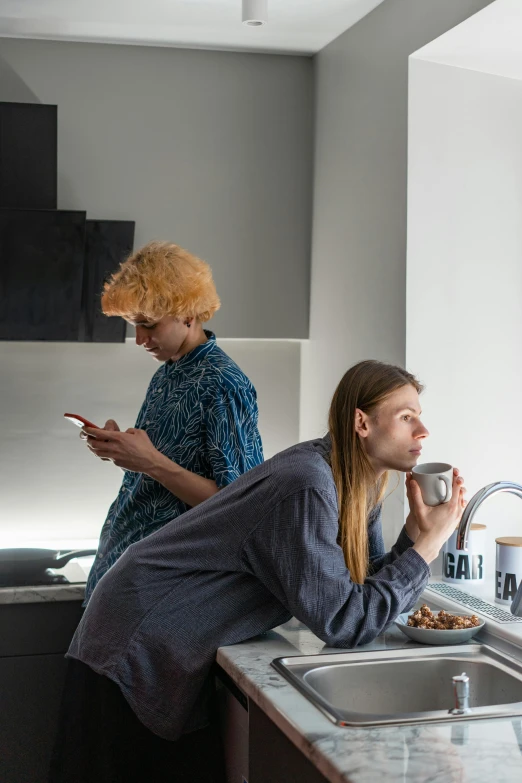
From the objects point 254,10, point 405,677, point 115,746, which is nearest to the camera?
point 405,677

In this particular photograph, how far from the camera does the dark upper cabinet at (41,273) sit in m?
2.45

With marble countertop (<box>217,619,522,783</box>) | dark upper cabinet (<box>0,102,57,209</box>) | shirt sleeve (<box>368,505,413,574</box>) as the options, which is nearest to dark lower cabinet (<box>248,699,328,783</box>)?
marble countertop (<box>217,619,522,783</box>)

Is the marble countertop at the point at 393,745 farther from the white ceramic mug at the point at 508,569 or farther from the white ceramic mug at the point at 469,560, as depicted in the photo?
the white ceramic mug at the point at 469,560

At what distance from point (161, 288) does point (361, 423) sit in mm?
568

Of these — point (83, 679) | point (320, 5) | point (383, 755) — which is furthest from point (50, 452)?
point (383, 755)

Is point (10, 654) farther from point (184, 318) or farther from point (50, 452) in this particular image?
point (184, 318)

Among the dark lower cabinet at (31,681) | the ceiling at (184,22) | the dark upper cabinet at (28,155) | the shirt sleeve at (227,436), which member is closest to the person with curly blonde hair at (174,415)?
the shirt sleeve at (227,436)

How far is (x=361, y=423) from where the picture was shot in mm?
1592

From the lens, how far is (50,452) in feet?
9.32

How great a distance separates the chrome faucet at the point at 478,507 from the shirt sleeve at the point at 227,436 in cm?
44

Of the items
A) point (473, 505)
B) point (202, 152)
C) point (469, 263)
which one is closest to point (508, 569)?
point (473, 505)

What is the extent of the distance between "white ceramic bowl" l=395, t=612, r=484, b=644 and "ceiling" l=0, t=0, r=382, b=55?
1588 mm

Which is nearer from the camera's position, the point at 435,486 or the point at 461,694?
the point at 461,694

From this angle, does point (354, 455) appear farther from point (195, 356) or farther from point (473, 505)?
point (195, 356)
